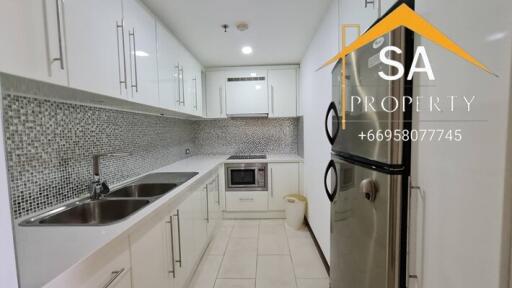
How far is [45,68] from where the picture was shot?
91 cm

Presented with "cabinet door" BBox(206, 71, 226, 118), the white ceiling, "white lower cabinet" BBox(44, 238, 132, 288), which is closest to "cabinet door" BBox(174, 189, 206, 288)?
"white lower cabinet" BBox(44, 238, 132, 288)

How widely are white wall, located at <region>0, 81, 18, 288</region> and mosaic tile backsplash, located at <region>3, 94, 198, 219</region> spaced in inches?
31.1

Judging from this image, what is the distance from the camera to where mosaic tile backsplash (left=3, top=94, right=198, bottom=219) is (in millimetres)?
1084

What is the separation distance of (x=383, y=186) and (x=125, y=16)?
1.81m

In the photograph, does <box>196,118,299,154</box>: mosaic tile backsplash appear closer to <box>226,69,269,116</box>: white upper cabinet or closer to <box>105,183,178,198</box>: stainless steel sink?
<box>226,69,269,116</box>: white upper cabinet

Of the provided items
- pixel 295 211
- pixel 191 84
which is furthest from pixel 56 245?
pixel 295 211

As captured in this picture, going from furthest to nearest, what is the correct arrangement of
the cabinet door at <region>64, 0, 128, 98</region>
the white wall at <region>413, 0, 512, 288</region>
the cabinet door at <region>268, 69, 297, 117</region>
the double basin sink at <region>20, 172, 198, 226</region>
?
the cabinet door at <region>268, 69, 297, 117</region>
the double basin sink at <region>20, 172, 198, 226</region>
the cabinet door at <region>64, 0, 128, 98</region>
the white wall at <region>413, 0, 512, 288</region>

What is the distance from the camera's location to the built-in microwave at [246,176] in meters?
3.35

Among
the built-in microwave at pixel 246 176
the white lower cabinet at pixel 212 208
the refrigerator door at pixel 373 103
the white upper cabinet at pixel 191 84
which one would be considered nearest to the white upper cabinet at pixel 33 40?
the refrigerator door at pixel 373 103

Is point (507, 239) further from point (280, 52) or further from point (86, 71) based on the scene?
point (280, 52)

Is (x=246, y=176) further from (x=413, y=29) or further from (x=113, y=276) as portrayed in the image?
(x=413, y=29)

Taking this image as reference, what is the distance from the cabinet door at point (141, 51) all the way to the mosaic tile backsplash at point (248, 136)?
2123mm

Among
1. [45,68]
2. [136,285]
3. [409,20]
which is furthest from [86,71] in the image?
[409,20]

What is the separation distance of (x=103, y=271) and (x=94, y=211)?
73 centimetres
